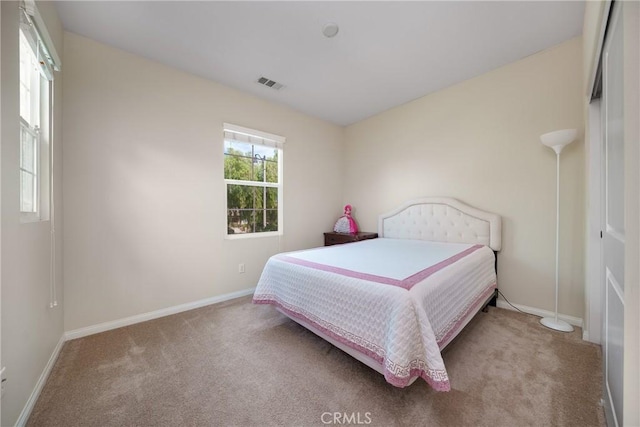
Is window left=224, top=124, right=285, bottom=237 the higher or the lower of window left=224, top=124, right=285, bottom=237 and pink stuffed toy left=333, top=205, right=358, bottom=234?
the higher

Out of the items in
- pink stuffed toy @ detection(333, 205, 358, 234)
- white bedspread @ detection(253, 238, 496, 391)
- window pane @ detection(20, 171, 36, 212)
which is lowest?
white bedspread @ detection(253, 238, 496, 391)

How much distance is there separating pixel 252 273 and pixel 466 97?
3477 mm

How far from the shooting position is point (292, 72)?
2682mm

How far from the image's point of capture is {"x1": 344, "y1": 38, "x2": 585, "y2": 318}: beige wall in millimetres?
2260

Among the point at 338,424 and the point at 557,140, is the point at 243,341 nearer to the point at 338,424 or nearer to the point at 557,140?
the point at 338,424

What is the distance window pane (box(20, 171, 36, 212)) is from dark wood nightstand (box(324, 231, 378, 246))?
10.2 feet

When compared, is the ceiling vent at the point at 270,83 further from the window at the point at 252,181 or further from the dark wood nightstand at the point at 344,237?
the dark wood nightstand at the point at 344,237

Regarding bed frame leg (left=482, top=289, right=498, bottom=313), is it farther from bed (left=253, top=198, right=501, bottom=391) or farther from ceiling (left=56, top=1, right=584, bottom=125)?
ceiling (left=56, top=1, right=584, bottom=125)

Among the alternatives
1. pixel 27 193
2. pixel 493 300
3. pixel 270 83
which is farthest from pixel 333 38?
pixel 493 300

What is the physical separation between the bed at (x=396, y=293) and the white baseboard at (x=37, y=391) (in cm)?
136

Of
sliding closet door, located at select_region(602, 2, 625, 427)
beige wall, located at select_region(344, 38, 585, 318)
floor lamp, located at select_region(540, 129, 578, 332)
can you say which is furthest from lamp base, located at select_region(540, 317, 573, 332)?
sliding closet door, located at select_region(602, 2, 625, 427)

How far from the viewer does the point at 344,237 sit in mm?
3676

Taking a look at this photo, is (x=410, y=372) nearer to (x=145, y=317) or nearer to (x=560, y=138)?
(x=560, y=138)

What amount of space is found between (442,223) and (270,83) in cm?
273
